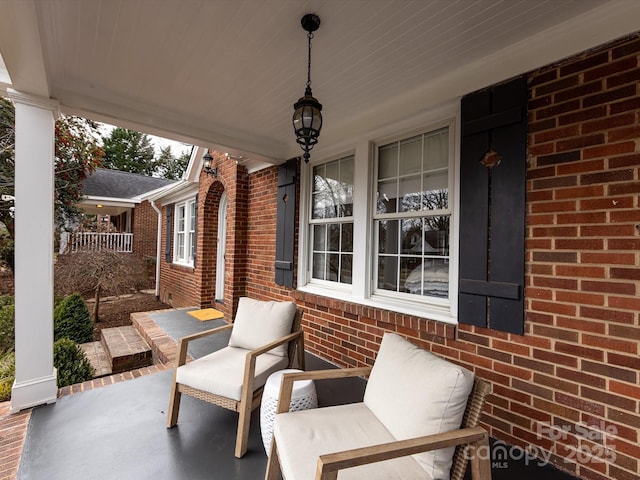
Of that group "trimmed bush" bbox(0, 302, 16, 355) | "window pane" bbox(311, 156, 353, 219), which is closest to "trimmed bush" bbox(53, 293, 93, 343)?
"trimmed bush" bbox(0, 302, 16, 355)

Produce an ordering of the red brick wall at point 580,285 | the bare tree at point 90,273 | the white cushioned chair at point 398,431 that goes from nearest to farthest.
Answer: the white cushioned chair at point 398,431, the red brick wall at point 580,285, the bare tree at point 90,273

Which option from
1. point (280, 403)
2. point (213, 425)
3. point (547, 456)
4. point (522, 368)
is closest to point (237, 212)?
point (213, 425)

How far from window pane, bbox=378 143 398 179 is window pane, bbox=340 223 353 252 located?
723 mm

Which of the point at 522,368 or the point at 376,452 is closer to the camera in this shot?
the point at 376,452

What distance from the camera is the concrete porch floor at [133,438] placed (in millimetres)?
1861

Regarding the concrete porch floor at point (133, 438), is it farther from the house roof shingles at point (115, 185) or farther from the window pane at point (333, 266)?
the house roof shingles at point (115, 185)

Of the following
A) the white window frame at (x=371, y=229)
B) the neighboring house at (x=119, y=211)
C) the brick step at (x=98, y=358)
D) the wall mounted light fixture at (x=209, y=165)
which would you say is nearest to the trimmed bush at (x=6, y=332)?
the brick step at (x=98, y=358)

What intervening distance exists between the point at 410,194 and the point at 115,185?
1282cm

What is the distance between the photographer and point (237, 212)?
16.8 ft

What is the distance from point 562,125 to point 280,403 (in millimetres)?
2468

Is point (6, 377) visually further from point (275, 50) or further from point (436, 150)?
point (436, 150)

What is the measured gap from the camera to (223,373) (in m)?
2.21

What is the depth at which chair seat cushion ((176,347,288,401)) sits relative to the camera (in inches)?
→ 83.1

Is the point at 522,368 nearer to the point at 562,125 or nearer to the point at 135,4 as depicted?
the point at 562,125
